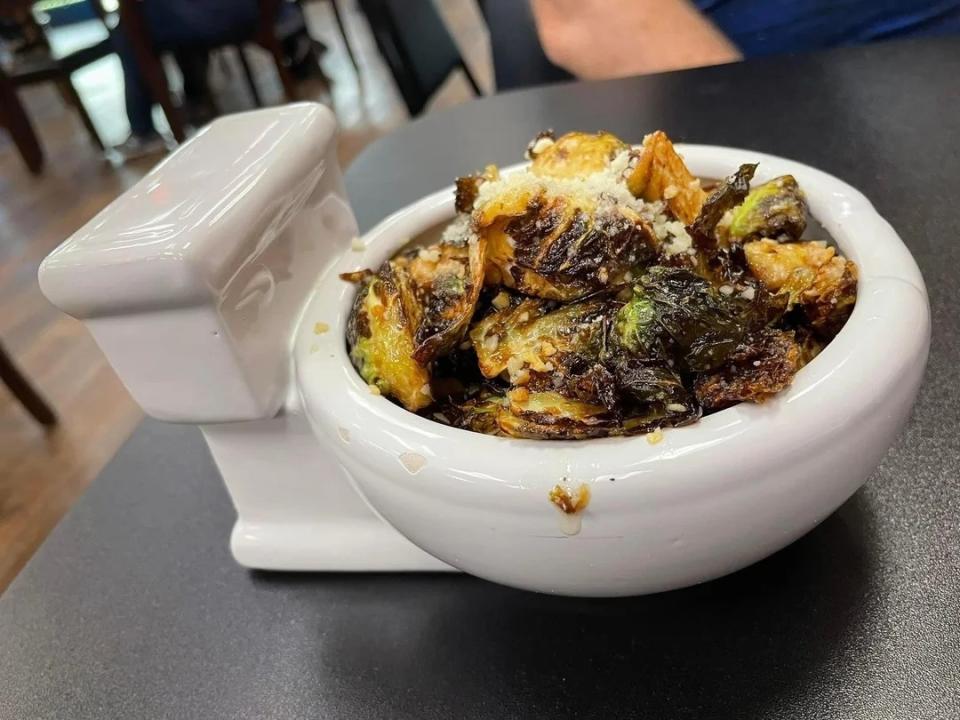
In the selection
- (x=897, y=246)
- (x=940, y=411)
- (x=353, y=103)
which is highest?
(x=897, y=246)

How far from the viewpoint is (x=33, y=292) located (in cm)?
241

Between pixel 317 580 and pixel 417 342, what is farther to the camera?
pixel 317 580

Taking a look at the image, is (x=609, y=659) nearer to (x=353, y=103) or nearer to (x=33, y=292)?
(x=33, y=292)

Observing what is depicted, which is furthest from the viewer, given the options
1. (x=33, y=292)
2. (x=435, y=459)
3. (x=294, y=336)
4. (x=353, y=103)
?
(x=353, y=103)

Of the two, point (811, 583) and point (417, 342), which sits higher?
point (417, 342)

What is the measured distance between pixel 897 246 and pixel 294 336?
1.08 ft

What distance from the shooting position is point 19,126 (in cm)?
332

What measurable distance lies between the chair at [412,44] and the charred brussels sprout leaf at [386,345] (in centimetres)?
101

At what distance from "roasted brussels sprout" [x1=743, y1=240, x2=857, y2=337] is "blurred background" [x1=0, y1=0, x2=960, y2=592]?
823 millimetres

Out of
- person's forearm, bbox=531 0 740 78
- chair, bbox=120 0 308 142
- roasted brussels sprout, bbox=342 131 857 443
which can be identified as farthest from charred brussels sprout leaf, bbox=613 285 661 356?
chair, bbox=120 0 308 142

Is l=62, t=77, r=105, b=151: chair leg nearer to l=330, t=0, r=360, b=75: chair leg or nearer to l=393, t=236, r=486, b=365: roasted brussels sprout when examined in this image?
l=330, t=0, r=360, b=75: chair leg

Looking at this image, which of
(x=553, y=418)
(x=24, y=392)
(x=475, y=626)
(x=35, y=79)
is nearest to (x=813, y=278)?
(x=553, y=418)

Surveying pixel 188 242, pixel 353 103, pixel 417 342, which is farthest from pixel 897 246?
pixel 353 103

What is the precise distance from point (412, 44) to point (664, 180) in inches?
44.3
